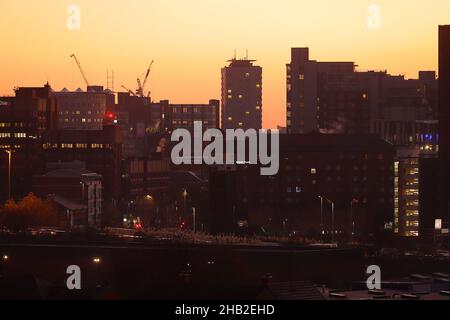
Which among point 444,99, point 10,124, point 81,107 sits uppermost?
point 81,107

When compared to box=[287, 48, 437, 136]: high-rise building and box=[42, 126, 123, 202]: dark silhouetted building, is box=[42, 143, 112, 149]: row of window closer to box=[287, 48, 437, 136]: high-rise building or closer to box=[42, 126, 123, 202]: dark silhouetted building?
box=[42, 126, 123, 202]: dark silhouetted building

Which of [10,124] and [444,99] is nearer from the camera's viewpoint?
[444,99]

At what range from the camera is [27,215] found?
78438 mm

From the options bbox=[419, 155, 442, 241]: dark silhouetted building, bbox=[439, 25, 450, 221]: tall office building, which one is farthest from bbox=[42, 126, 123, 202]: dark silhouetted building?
bbox=[439, 25, 450, 221]: tall office building

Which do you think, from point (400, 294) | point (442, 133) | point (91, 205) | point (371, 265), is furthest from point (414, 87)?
point (400, 294)

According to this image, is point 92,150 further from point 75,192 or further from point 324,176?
point 75,192

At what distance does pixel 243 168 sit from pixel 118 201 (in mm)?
10244

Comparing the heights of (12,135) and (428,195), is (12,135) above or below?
above

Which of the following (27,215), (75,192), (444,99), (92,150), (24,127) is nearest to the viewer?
(27,215)

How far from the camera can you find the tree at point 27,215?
7569cm

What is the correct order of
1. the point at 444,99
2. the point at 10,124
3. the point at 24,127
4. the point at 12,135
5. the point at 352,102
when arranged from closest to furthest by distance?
the point at 444,99 → the point at 12,135 → the point at 10,124 → the point at 24,127 → the point at 352,102

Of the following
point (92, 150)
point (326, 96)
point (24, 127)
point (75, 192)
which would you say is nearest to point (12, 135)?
point (24, 127)

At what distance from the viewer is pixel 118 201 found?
113500mm

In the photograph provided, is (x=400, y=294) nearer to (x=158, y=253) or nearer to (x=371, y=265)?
(x=158, y=253)
